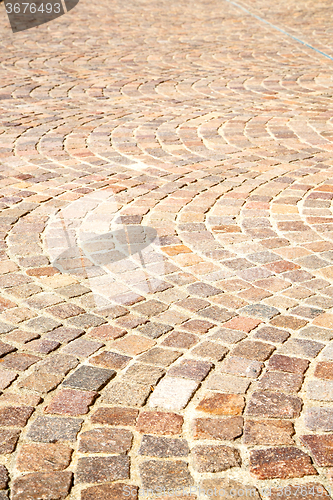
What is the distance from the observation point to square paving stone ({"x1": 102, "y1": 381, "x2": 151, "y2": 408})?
2521 millimetres

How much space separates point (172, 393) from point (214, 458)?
43cm

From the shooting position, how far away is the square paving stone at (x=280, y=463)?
2105 millimetres

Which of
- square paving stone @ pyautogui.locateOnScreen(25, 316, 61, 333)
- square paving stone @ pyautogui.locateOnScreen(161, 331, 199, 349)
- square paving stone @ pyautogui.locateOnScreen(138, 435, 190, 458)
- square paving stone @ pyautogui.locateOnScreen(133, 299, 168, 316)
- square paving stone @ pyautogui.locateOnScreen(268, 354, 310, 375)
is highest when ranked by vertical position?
square paving stone @ pyautogui.locateOnScreen(138, 435, 190, 458)

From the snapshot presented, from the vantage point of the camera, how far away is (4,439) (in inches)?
90.5

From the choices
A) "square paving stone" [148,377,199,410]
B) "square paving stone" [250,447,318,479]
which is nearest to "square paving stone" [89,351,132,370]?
"square paving stone" [148,377,199,410]

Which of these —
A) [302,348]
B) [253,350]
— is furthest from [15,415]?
[302,348]

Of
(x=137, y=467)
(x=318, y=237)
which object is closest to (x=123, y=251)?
(x=318, y=237)

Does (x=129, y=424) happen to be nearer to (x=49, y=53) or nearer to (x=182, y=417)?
(x=182, y=417)

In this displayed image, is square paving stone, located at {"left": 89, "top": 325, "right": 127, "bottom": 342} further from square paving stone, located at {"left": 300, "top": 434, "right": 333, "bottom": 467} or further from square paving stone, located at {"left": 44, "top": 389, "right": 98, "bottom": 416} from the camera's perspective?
square paving stone, located at {"left": 300, "top": 434, "right": 333, "bottom": 467}

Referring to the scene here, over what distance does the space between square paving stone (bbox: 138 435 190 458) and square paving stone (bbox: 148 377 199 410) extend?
20cm

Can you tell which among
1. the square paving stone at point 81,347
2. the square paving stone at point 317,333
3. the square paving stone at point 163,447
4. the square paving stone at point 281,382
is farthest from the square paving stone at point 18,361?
the square paving stone at point 317,333

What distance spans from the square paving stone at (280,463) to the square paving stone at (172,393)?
16.4 inches

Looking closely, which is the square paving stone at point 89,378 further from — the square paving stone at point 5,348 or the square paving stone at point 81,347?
the square paving stone at point 5,348

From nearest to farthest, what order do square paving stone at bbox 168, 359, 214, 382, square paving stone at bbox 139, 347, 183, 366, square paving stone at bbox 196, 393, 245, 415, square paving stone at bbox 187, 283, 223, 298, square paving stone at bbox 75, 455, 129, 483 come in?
1. square paving stone at bbox 75, 455, 129, 483
2. square paving stone at bbox 196, 393, 245, 415
3. square paving stone at bbox 168, 359, 214, 382
4. square paving stone at bbox 139, 347, 183, 366
5. square paving stone at bbox 187, 283, 223, 298
